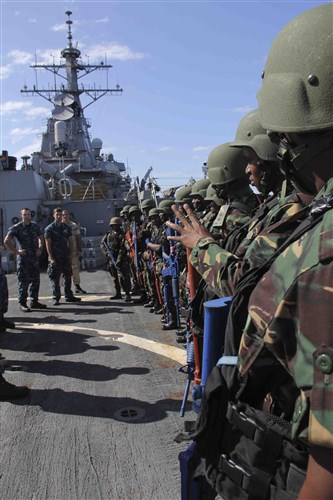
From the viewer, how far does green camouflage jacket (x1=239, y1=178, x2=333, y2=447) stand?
0.83m

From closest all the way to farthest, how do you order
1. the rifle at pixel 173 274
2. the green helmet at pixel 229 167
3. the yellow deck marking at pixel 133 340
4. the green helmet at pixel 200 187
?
the green helmet at pixel 229 167
the yellow deck marking at pixel 133 340
the rifle at pixel 173 274
the green helmet at pixel 200 187

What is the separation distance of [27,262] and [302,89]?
6.95 m

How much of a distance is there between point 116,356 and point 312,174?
12.9ft

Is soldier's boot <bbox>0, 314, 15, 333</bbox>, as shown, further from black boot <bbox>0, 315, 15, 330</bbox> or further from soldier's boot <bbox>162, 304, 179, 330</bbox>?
soldier's boot <bbox>162, 304, 179, 330</bbox>

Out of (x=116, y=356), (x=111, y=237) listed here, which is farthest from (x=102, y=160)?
(x=116, y=356)

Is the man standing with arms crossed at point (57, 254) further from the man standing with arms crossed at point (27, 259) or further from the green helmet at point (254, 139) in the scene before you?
the green helmet at point (254, 139)

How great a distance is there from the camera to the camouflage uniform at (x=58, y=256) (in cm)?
791

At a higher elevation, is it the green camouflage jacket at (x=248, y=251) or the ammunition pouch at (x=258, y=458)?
the green camouflage jacket at (x=248, y=251)

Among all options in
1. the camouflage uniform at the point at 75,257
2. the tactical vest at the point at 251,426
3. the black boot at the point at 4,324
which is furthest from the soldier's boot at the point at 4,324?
the tactical vest at the point at 251,426

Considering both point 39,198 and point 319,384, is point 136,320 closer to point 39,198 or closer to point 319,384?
point 319,384

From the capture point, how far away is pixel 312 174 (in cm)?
109

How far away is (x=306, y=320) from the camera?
34.1 inches

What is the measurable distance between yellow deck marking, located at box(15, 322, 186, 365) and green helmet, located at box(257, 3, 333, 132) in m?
3.58

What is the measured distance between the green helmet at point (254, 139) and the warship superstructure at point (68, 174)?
38.3 ft
